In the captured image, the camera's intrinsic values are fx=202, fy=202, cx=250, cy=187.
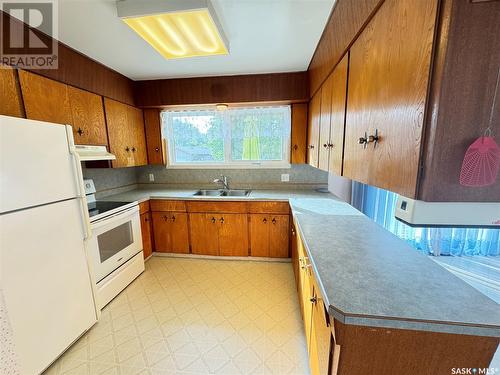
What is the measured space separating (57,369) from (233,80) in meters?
3.05

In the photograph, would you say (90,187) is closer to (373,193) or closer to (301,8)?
(301,8)

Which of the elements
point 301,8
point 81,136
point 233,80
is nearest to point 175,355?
point 81,136

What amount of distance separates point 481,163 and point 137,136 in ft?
10.5

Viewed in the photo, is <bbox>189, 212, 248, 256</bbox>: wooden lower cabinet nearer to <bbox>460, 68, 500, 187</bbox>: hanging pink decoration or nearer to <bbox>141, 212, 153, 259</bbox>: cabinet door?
<bbox>141, 212, 153, 259</bbox>: cabinet door

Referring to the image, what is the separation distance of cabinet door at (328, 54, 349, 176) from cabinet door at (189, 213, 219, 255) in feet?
5.53

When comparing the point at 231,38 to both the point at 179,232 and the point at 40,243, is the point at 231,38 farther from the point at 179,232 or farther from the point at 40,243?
the point at 179,232

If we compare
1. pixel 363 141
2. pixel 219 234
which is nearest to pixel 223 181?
pixel 219 234

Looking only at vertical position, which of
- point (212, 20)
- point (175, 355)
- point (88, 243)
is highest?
point (212, 20)

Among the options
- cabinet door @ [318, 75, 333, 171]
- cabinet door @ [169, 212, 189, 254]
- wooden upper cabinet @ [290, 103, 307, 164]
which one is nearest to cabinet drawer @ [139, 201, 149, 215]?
cabinet door @ [169, 212, 189, 254]

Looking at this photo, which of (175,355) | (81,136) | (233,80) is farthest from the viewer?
(233,80)

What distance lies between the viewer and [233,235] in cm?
266

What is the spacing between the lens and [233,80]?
255 centimetres

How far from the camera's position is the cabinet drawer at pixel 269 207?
8.18 ft

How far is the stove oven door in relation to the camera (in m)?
1.80
